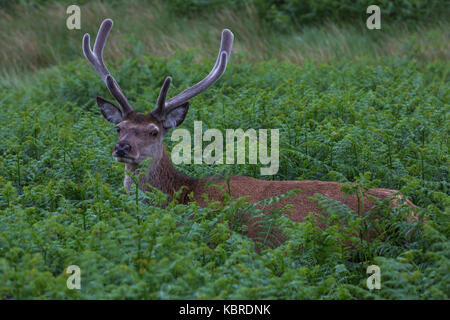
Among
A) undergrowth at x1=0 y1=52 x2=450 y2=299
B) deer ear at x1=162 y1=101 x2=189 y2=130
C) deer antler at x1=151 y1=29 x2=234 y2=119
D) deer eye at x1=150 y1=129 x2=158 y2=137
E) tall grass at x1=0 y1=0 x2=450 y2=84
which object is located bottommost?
undergrowth at x1=0 y1=52 x2=450 y2=299

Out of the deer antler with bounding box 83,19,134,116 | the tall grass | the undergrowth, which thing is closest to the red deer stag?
the deer antler with bounding box 83,19,134,116

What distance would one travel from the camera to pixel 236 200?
4.91m

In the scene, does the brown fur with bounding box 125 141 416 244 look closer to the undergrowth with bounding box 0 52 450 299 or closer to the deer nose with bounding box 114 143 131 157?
the undergrowth with bounding box 0 52 450 299

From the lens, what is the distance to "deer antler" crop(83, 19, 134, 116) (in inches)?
238

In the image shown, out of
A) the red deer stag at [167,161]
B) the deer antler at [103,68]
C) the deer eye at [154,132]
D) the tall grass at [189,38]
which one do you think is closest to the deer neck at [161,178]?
the red deer stag at [167,161]

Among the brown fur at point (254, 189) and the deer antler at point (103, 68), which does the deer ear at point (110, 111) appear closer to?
the deer antler at point (103, 68)

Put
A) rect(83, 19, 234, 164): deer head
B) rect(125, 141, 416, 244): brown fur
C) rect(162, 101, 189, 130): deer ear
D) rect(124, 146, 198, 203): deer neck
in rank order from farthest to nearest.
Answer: rect(162, 101, 189, 130): deer ear
rect(124, 146, 198, 203): deer neck
rect(83, 19, 234, 164): deer head
rect(125, 141, 416, 244): brown fur

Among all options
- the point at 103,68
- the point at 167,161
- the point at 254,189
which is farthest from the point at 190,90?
the point at 254,189

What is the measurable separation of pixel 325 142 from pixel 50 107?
183 inches

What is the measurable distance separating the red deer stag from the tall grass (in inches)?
212

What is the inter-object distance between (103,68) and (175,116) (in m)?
1.03

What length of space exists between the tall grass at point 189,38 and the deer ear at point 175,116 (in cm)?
542
